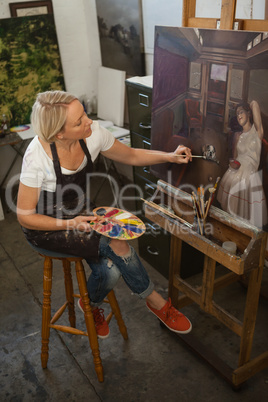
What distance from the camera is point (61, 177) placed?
200 centimetres

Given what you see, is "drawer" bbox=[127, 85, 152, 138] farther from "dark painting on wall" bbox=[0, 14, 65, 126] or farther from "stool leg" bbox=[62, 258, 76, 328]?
"dark painting on wall" bbox=[0, 14, 65, 126]

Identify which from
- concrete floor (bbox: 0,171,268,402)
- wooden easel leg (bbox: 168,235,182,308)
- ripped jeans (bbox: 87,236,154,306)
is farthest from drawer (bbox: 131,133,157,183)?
ripped jeans (bbox: 87,236,154,306)

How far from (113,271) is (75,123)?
76 cm

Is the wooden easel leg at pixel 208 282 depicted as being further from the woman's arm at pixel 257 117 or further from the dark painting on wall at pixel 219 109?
the woman's arm at pixel 257 117

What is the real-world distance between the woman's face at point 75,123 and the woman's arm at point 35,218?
298 mm

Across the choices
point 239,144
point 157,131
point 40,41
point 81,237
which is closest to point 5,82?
point 40,41

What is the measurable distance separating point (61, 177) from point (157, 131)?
65cm

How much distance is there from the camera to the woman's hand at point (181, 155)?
6.97ft

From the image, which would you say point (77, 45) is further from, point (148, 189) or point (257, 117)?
point (257, 117)

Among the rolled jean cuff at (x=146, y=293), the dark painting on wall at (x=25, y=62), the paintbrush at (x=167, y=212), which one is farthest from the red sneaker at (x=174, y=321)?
the dark painting on wall at (x=25, y=62)

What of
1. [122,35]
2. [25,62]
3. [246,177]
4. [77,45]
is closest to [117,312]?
[246,177]

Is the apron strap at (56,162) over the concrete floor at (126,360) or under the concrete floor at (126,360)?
over

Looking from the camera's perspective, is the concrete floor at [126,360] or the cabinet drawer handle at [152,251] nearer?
the concrete floor at [126,360]

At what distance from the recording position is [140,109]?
2771mm
